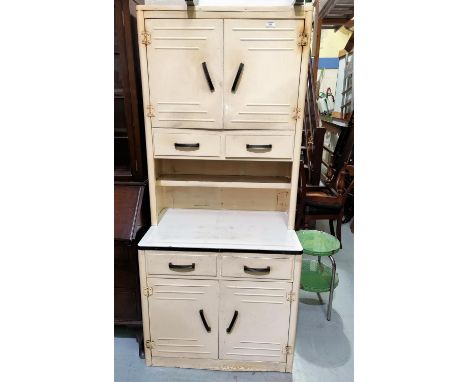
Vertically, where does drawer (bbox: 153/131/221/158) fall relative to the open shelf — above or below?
above

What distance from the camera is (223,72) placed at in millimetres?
1552

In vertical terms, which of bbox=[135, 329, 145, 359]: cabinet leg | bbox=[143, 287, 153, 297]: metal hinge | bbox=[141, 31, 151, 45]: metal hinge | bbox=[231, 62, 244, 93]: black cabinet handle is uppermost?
bbox=[141, 31, 151, 45]: metal hinge

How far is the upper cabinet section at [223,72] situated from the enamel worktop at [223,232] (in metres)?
0.59

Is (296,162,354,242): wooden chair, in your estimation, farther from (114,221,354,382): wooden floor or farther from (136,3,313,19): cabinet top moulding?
(136,3,313,19): cabinet top moulding

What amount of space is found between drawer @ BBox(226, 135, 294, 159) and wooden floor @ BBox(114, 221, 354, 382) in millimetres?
1276

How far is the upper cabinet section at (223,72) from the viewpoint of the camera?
1497mm

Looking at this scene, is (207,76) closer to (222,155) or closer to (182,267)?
(222,155)

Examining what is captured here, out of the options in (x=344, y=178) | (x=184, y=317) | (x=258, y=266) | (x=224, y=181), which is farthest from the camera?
(x=344, y=178)

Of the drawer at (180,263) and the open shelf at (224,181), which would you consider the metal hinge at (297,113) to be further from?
the drawer at (180,263)

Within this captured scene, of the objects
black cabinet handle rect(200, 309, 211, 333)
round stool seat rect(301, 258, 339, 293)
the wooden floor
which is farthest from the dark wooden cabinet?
round stool seat rect(301, 258, 339, 293)

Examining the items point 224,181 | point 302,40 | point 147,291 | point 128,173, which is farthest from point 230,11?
point 147,291

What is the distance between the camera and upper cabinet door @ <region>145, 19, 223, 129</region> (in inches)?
59.1

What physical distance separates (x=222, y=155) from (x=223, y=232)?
17.4 inches

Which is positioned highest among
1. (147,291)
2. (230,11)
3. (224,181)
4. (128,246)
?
(230,11)
